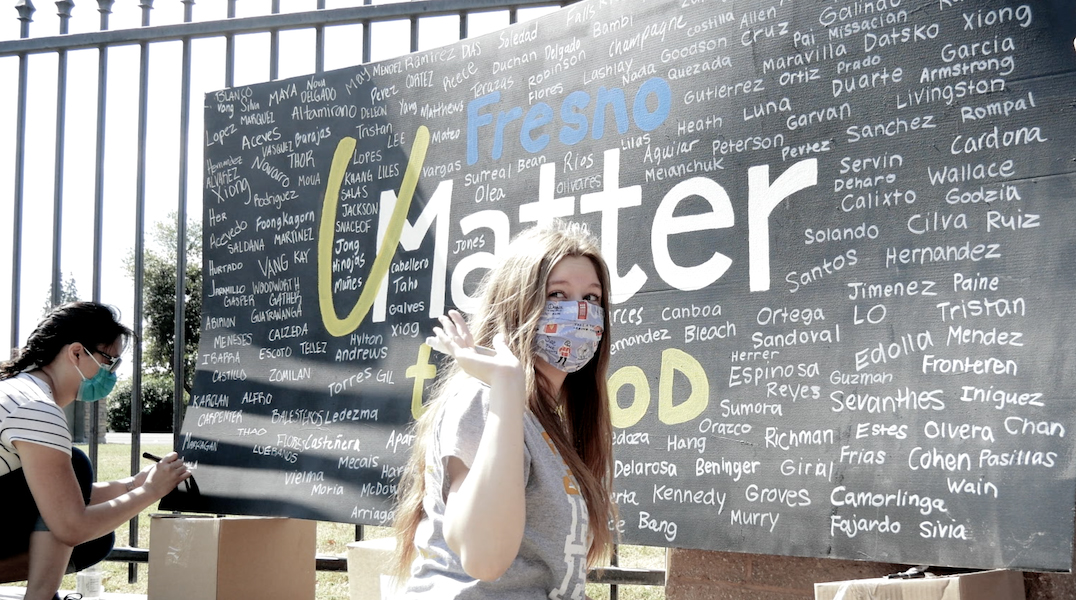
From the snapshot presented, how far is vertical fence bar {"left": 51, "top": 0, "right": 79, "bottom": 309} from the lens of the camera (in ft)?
15.6

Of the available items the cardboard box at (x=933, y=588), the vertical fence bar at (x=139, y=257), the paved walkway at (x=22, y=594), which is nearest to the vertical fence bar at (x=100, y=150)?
the vertical fence bar at (x=139, y=257)

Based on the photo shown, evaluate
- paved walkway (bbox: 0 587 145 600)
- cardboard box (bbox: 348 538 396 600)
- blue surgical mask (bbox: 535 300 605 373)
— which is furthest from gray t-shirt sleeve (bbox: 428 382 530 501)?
paved walkway (bbox: 0 587 145 600)

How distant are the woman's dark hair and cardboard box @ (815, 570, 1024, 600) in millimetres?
2808

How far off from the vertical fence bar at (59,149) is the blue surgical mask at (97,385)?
1.12 meters

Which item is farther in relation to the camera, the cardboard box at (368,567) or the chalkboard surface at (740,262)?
the cardboard box at (368,567)

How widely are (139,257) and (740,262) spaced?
300 cm

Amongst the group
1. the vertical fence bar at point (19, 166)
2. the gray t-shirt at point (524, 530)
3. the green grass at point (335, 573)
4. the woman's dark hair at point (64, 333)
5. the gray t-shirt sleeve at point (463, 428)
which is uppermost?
the vertical fence bar at point (19, 166)

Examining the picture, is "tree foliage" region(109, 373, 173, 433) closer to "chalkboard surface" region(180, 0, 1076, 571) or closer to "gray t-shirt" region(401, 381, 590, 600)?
"chalkboard surface" region(180, 0, 1076, 571)

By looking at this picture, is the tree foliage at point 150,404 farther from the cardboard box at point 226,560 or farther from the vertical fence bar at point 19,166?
the cardboard box at point 226,560

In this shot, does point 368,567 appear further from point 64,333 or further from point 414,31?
point 414,31

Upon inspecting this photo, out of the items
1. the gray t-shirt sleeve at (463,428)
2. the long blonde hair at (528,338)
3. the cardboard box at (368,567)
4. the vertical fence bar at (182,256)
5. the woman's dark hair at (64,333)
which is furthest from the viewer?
the vertical fence bar at (182,256)

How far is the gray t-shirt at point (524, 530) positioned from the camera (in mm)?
1751

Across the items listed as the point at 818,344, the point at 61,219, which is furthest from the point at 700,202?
the point at 61,219

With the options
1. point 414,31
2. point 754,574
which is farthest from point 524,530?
point 414,31
